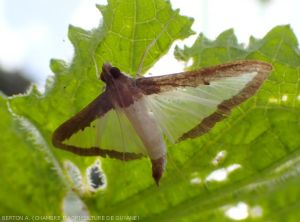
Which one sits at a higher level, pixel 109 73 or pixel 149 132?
pixel 109 73

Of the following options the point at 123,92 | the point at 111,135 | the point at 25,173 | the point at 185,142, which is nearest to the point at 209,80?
the point at 185,142

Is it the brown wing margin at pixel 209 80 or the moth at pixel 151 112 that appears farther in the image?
the moth at pixel 151 112

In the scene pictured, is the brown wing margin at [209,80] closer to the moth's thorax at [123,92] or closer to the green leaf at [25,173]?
the moth's thorax at [123,92]

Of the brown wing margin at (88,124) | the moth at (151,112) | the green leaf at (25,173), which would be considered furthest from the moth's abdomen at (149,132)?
the green leaf at (25,173)

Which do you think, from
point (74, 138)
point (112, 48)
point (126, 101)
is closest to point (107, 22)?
point (112, 48)

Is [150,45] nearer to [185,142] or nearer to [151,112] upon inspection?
[151,112]

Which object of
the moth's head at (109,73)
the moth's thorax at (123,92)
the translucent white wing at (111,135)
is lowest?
the translucent white wing at (111,135)
